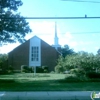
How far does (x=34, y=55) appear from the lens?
50.8 metres

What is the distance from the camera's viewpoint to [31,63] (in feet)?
159

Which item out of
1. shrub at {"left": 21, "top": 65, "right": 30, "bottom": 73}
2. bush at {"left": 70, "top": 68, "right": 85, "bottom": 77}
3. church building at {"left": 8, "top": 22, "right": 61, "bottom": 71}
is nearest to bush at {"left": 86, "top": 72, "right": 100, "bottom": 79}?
bush at {"left": 70, "top": 68, "right": 85, "bottom": 77}

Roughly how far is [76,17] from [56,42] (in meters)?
45.7

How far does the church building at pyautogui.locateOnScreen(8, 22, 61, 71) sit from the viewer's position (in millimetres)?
50188

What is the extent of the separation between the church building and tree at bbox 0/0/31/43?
27944 millimetres

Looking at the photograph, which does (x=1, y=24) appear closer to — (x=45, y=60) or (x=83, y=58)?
(x=83, y=58)

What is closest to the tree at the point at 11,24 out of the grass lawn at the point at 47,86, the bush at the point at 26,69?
the grass lawn at the point at 47,86

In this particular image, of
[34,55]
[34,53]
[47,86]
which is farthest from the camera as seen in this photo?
[34,55]

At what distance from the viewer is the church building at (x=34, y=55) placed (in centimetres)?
5019

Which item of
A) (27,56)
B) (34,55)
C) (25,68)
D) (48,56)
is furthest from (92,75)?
(27,56)

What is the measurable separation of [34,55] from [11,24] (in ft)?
99.8

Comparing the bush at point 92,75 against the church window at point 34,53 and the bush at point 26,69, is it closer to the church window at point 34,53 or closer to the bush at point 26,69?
the bush at point 26,69

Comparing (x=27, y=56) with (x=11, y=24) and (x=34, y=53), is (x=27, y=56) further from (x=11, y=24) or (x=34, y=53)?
(x=11, y=24)

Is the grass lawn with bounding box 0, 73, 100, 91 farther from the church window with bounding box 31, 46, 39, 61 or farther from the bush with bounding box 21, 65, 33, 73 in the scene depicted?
the church window with bounding box 31, 46, 39, 61
